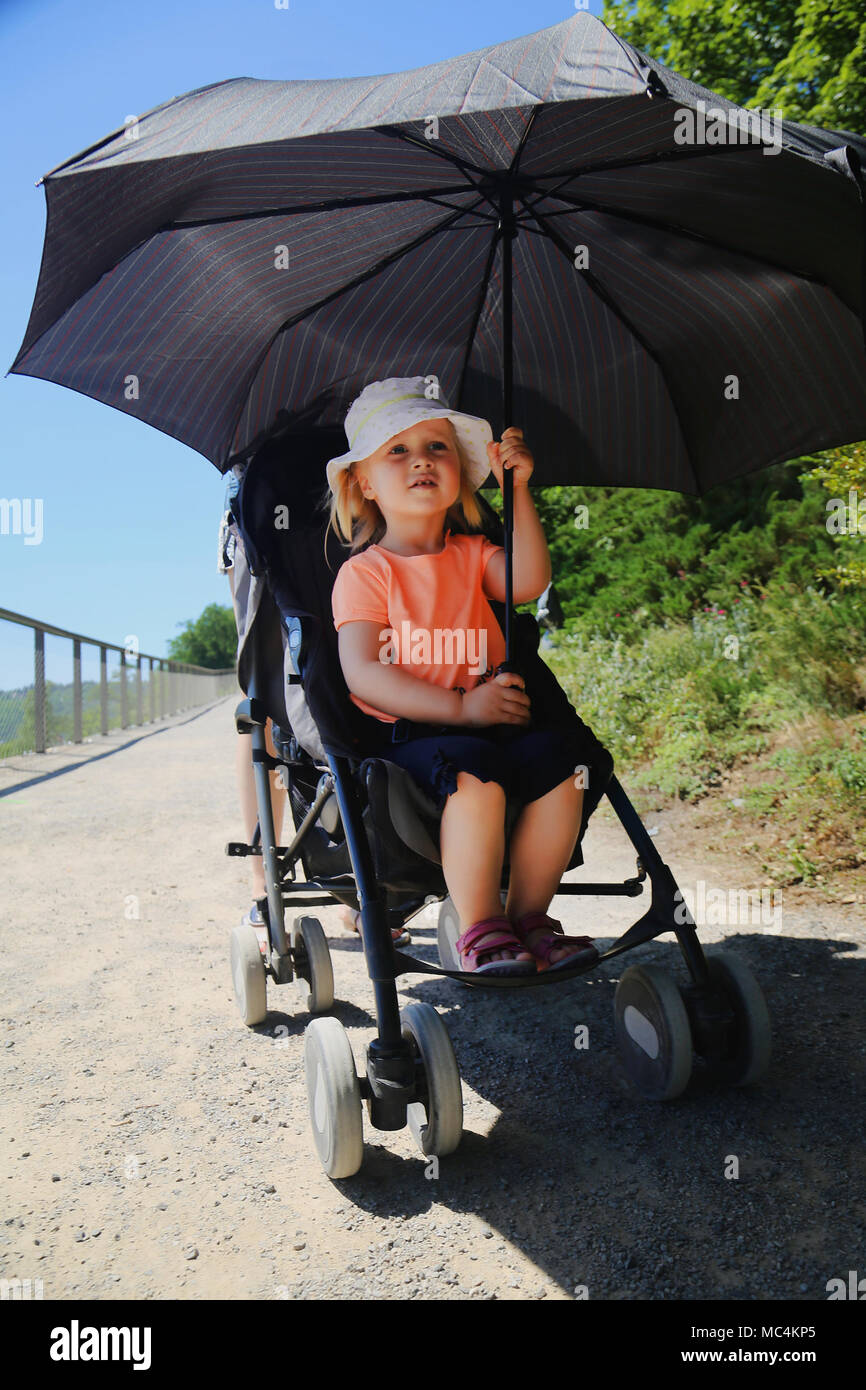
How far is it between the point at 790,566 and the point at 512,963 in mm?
8417

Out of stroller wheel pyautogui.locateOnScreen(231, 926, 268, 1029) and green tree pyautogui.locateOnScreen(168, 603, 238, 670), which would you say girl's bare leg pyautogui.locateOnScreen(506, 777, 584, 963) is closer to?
stroller wheel pyautogui.locateOnScreen(231, 926, 268, 1029)

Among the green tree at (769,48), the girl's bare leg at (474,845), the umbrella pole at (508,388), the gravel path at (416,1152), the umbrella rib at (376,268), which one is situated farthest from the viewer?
the green tree at (769,48)

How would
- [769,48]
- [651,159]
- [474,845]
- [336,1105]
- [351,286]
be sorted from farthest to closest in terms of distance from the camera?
[769,48], [351,286], [651,159], [474,845], [336,1105]

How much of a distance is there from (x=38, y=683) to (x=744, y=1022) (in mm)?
9027

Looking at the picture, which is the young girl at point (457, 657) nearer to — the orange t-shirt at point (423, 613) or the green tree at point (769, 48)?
the orange t-shirt at point (423, 613)

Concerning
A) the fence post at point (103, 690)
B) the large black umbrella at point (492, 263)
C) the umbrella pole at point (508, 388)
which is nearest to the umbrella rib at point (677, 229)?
the large black umbrella at point (492, 263)

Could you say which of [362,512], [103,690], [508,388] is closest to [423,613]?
[362,512]

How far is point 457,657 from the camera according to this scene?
8.70 feet

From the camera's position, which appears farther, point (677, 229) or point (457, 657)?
point (677, 229)

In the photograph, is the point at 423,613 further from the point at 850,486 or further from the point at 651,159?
the point at 850,486

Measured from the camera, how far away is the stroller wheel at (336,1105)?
208 centimetres

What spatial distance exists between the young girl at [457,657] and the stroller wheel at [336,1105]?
354mm

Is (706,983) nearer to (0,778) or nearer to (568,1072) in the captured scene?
(568,1072)
